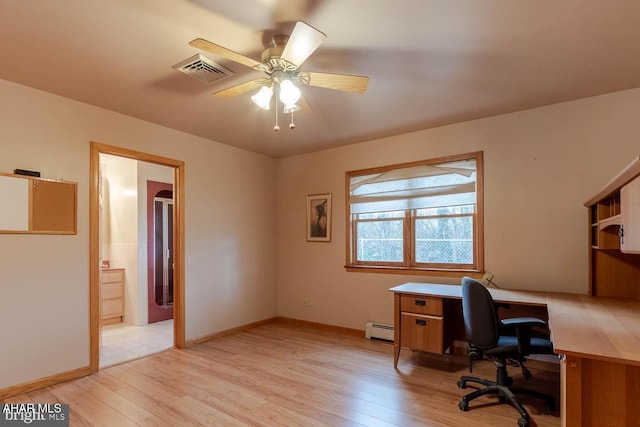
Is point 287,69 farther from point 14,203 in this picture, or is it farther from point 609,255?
point 609,255

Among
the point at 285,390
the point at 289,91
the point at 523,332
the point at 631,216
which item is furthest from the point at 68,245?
the point at 631,216

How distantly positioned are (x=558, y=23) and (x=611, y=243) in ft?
5.34

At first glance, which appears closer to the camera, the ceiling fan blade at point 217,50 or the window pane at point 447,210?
the ceiling fan blade at point 217,50

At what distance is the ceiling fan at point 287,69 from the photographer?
1.75 metres

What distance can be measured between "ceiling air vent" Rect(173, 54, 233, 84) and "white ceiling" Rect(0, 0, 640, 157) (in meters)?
0.06

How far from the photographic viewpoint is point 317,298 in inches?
181

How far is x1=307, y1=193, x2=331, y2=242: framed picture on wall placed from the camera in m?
4.54

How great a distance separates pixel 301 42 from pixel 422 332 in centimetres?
259

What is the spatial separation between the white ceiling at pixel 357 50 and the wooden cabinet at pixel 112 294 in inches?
108

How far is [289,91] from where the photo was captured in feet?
6.77

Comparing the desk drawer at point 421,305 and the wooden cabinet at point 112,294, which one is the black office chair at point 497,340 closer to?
the desk drawer at point 421,305

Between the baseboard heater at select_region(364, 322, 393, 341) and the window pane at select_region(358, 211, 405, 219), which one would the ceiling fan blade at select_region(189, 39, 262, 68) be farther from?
the baseboard heater at select_region(364, 322, 393, 341)

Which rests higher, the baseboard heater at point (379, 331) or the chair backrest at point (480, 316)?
the chair backrest at point (480, 316)

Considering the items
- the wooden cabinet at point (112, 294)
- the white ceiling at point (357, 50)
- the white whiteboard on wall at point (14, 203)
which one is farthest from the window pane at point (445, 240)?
the wooden cabinet at point (112, 294)
